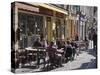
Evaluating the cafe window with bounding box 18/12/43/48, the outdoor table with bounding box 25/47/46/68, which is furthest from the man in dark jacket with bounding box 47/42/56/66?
the cafe window with bounding box 18/12/43/48

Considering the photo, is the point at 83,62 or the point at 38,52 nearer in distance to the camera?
the point at 38,52

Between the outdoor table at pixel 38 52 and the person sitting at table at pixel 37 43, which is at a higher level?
the person sitting at table at pixel 37 43


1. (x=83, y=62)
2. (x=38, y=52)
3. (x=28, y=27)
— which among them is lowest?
(x=83, y=62)

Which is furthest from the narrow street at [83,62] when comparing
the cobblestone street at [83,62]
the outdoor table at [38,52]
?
the outdoor table at [38,52]

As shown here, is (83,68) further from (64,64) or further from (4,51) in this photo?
(4,51)

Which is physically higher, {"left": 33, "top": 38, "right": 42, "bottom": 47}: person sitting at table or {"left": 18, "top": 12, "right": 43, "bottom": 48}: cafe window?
{"left": 18, "top": 12, "right": 43, "bottom": 48}: cafe window

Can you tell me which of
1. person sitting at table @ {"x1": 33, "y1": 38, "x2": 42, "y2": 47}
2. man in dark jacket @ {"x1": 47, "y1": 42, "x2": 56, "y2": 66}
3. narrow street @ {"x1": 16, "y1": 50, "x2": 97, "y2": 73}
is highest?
person sitting at table @ {"x1": 33, "y1": 38, "x2": 42, "y2": 47}

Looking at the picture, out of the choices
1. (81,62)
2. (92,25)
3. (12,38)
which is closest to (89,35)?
(92,25)

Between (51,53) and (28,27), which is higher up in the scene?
(28,27)

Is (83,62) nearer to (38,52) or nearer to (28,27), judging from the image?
(38,52)

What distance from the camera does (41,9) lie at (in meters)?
1.99

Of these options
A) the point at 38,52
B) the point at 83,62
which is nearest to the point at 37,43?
the point at 38,52

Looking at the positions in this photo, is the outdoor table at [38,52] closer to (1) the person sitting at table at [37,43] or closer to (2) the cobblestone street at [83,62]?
(1) the person sitting at table at [37,43]

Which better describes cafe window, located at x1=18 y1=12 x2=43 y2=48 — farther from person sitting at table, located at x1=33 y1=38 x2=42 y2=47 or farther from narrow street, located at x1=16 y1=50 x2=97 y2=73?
narrow street, located at x1=16 y1=50 x2=97 y2=73
